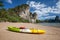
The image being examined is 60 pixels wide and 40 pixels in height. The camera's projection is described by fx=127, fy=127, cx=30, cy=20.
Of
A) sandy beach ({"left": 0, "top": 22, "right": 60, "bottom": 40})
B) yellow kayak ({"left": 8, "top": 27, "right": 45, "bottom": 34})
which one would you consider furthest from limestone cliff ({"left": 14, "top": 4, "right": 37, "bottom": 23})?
yellow kayak ({"left": 8, "top": 27, "right": 45, "bottom": 34})

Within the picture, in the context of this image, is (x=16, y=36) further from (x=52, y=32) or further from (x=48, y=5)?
(x=48, y=5)

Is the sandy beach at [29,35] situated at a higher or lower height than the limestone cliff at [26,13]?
lower

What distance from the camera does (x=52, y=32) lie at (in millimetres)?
2443

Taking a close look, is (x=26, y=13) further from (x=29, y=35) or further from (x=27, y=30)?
(x=29, y=35)

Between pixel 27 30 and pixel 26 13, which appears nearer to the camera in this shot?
pixel 27 30

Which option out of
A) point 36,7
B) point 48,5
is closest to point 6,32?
point 36,7

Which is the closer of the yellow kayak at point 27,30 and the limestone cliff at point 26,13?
the yellow kayak at point 27,30

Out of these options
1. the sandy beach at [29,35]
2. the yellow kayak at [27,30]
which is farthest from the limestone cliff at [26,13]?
the yellow kayak at [27,30]

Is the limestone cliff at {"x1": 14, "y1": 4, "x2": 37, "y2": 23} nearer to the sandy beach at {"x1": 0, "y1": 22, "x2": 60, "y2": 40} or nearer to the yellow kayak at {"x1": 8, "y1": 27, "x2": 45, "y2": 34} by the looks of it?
the sandy beach at {"x1": 0, "y1": 22, "x2": 60, "y2": 40}

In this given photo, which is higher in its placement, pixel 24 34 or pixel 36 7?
pixel 36 7

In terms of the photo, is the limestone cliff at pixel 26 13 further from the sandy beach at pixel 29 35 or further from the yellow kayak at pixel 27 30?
the yellow kayak at pixel 27 30

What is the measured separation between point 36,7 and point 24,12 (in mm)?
266

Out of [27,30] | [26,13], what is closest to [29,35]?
[27,30]

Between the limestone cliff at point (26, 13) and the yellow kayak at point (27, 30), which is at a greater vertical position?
the limestone cliff at point (26, 13)
